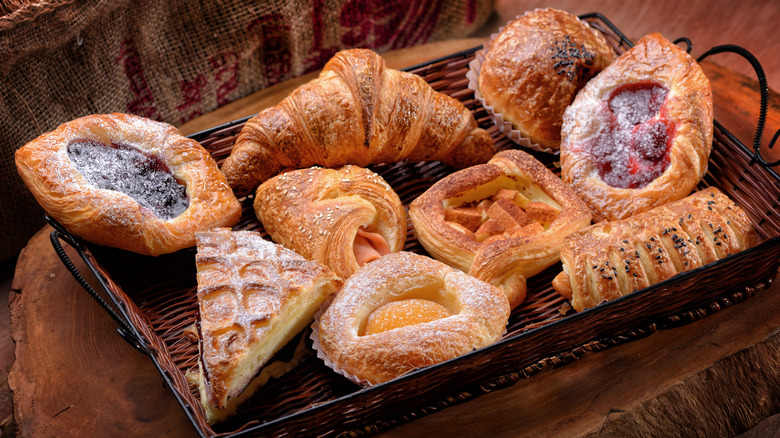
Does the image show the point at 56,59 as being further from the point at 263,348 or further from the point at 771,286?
the point at 771,286

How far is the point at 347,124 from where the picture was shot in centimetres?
287

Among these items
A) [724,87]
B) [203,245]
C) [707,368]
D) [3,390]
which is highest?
[203,245]

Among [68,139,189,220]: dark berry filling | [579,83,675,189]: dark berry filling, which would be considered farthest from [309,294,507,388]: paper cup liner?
[579,83,675,189]: dark berry filling

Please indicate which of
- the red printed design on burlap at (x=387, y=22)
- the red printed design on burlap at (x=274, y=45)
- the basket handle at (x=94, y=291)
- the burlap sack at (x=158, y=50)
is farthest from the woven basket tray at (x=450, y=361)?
the red printed design on burlap at (x=387, y=22)

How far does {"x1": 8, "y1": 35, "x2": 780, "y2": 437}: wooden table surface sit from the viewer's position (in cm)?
237

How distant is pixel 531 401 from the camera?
2.43m

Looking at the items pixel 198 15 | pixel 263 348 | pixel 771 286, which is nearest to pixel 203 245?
pixel 263 348

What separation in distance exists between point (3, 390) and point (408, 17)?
3.43 metres

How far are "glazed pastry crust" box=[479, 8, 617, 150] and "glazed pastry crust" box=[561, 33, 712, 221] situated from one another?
0.11 meters

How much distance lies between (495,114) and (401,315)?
1393mm

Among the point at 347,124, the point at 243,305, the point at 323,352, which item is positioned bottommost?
the point at 323,352

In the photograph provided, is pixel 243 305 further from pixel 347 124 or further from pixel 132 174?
pixel 347 124

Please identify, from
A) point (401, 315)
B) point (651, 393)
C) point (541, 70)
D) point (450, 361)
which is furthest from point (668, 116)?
point (450, 361)

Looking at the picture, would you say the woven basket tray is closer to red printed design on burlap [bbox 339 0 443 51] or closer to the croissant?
the croissant
